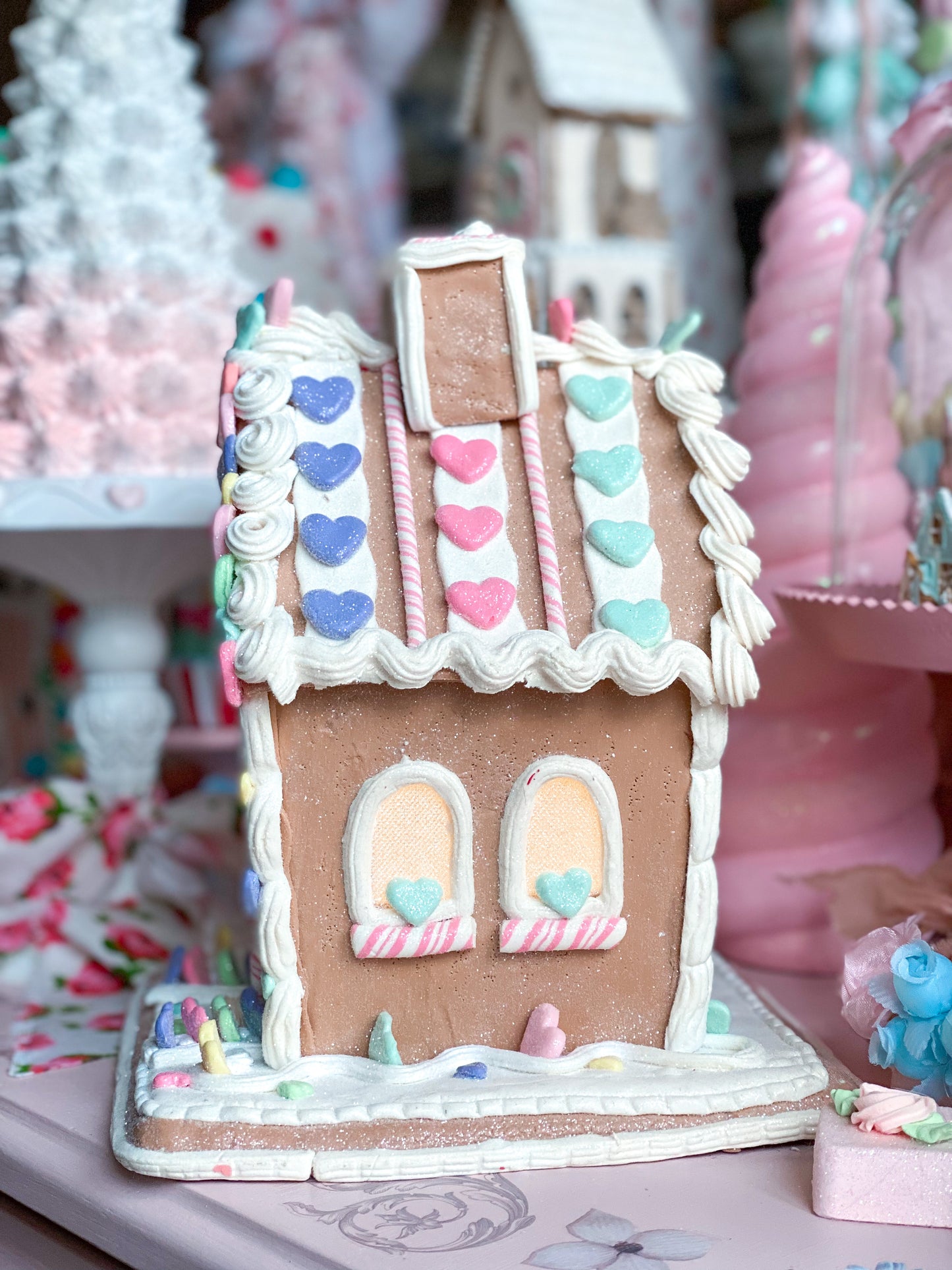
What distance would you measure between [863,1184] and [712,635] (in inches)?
14.2

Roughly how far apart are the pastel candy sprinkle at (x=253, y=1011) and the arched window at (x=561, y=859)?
0.63 feet

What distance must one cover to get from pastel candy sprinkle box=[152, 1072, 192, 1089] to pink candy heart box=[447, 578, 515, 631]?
14.4 inches

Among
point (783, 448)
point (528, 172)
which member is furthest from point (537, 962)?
point (528, 172)

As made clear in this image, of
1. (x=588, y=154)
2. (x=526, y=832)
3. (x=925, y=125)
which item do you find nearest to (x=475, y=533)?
(x=526, y=832)

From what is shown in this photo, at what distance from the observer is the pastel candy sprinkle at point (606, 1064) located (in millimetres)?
1012

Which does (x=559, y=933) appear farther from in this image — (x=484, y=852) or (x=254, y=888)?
(x=254, y=888)

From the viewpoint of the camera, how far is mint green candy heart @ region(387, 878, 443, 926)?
997 millimetres

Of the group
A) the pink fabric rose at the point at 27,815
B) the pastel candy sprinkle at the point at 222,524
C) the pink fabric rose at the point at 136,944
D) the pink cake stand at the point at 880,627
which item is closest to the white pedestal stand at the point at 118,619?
the pink fabric rose at the point at 27,815

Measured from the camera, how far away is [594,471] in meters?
1.04

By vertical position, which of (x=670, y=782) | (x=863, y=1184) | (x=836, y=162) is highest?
(x=836, y=162)

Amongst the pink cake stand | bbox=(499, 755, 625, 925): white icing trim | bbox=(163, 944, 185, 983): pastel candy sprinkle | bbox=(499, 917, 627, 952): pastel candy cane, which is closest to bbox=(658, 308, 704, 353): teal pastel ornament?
the pink cake stand

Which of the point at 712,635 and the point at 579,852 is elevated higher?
the point at 712,635

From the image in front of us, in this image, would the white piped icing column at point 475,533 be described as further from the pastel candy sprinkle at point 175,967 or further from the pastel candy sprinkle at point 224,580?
the pastel candy sprinkle at point 175,967

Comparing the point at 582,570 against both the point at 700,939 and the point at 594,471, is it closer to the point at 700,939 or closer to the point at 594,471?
the point at 594,471
